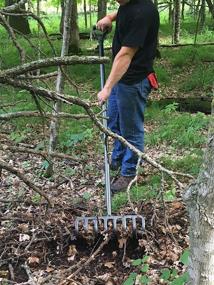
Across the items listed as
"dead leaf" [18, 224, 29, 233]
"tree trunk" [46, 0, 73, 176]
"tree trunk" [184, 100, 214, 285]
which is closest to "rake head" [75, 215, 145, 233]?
"dead leaf" [18, 224, 29, 233]

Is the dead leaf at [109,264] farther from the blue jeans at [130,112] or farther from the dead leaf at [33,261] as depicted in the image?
the blue jeans at [130,112]

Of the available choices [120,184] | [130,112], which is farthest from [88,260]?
[130,112]

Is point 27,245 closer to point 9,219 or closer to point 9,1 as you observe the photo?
point 9,219

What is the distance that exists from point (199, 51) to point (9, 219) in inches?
372

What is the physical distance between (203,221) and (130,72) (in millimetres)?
2810

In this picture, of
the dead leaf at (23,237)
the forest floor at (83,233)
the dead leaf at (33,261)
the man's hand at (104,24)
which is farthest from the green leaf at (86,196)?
the man's hand at (104,24)

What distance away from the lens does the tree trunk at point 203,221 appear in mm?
2006

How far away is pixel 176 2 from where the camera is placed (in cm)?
1359

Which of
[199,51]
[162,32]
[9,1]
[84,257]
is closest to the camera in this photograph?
[84,257]

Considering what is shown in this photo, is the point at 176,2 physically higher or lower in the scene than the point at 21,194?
higher

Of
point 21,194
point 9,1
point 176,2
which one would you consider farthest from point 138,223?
point 9,1

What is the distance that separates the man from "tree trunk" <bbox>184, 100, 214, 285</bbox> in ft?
7.33

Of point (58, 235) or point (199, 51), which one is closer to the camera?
point (58, 235)

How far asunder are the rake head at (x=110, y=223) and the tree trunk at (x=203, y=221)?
175 cm
